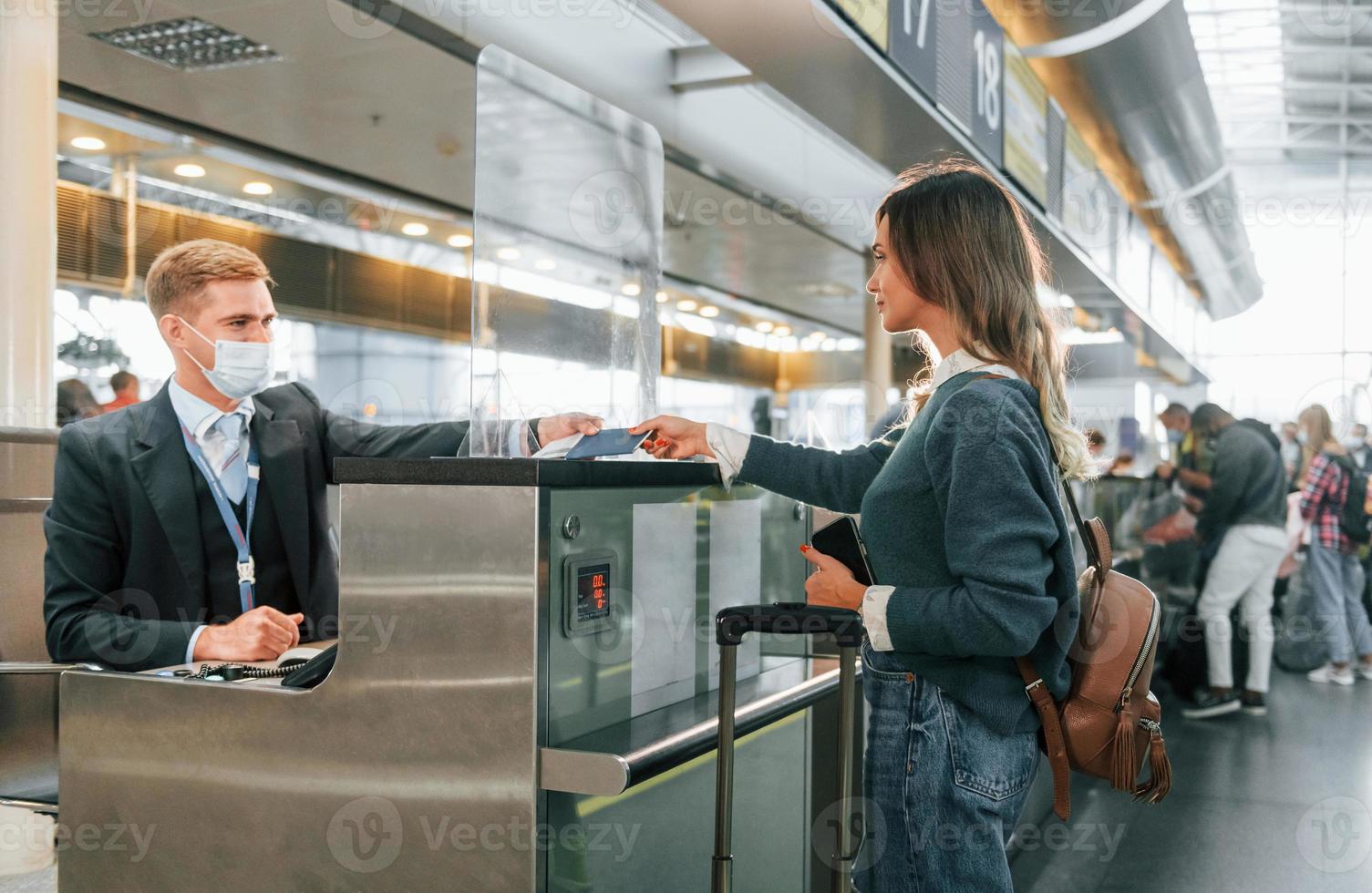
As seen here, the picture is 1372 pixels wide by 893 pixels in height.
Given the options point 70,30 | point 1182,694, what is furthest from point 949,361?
point 1182,694

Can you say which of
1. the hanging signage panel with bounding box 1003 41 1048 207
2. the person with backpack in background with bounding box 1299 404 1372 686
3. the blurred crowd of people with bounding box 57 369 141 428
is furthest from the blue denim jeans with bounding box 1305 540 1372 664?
the blurred crowd of people with bounding box 57 369 141 428

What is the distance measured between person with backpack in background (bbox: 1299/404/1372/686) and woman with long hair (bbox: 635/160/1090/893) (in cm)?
568

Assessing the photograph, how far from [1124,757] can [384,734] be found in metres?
0.99

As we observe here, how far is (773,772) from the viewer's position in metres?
2.30

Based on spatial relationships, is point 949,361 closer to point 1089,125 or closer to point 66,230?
point 1089,125

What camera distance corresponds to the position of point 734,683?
1.40m

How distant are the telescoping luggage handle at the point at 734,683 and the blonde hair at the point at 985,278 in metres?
0.41

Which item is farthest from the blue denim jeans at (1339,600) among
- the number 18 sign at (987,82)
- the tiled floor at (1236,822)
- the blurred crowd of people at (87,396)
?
the blurred crowd of people at (87,396)

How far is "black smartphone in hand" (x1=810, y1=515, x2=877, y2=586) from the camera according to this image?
5.33ft

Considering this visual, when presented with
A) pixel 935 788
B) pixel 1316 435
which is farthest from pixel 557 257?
pixel 1316 435

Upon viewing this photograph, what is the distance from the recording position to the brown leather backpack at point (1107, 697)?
57.5 inches

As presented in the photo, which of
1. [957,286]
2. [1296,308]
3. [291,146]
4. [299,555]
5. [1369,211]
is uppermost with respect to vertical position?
[291,146]

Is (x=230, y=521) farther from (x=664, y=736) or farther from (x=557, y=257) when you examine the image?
(x=664, y=736)

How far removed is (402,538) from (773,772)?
1.11 metres
